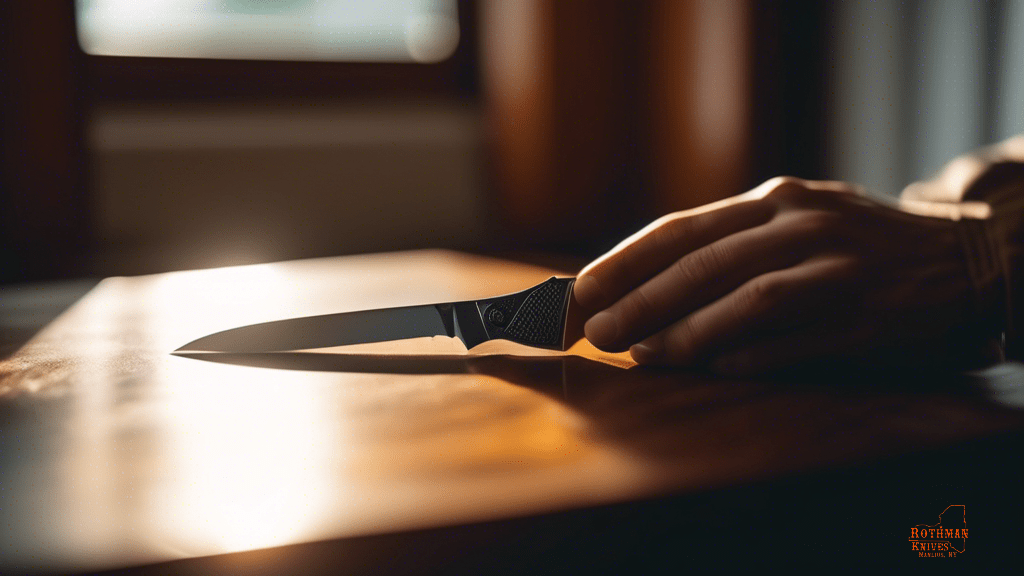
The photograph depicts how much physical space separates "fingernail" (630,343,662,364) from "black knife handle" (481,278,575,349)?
0.17 ft

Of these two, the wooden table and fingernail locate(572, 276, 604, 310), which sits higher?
fingernail locate(572, 276, 604, 310)

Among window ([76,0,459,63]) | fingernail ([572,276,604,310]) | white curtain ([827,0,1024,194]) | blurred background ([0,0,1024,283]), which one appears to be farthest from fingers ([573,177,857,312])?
window ([76,0,459,63])

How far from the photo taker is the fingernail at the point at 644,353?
517mm

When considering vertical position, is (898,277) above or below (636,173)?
below

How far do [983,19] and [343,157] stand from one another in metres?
1.55

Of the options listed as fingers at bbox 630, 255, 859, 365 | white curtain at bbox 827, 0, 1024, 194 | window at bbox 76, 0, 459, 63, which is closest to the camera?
fingers at bbox 630, 255, 859, 365

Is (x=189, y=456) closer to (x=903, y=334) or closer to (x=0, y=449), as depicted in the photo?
(x=0, y=449)

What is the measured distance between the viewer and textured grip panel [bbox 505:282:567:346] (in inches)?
21.4

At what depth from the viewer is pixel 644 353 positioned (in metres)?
0.52

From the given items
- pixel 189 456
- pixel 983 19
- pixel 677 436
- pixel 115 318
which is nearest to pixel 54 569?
pixel 189 456

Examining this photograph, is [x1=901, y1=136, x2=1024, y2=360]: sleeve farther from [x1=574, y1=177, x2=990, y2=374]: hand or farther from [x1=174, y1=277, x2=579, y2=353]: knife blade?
[x1=174, y1=277, x2=579, y2=353]: knife blade

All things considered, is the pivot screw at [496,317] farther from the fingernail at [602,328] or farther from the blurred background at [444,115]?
the blurred background at [444,115]

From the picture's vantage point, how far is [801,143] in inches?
85.0

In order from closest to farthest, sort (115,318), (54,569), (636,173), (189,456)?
(54,569) → (189,456) → (115,318) → (636,173)
